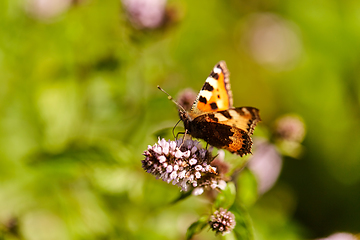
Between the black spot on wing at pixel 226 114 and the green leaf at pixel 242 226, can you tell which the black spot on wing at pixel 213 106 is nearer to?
the black spot on wing at pixel 226 114

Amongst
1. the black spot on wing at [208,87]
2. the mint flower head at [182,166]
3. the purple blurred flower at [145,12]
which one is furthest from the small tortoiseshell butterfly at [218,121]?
the purple blurred flower at [145,12]

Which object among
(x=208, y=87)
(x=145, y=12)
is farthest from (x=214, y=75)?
(x=145, y=12)

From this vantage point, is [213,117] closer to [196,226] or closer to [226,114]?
Result: [226,114]

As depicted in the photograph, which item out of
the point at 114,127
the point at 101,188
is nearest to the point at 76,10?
the point at 114,127

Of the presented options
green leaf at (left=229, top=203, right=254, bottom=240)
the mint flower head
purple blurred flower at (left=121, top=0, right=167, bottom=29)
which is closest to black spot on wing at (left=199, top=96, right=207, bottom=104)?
the mint flower head


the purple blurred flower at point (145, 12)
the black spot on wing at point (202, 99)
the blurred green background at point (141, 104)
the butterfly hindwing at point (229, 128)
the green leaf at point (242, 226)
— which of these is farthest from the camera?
the purple blurred flower at point (145, 12)

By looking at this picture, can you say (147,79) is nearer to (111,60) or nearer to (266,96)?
(111,60)

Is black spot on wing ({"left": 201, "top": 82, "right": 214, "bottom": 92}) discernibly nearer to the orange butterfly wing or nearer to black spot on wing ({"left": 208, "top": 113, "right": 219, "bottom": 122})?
the orange butterfly wing
